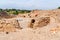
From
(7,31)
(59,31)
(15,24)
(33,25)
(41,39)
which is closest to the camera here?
(41,39)

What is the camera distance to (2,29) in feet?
53.7

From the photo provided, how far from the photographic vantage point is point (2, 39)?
42.0 ft

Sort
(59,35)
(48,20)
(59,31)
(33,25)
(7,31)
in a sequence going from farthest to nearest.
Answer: (48,20) → (33,25) → (7,31) → (59,31) → (59,35)

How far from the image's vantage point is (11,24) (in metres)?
16.5

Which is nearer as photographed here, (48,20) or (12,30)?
(12,30)

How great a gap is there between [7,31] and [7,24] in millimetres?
820

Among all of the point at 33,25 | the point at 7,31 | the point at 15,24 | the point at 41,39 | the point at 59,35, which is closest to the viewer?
the point at 41,39

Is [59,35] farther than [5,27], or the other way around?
[5,27]

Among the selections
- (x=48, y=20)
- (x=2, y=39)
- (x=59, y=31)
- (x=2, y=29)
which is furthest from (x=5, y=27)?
(x=48, y=20)

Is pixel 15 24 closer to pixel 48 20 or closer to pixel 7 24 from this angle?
pixel 7 24

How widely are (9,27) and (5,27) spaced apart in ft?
1.06

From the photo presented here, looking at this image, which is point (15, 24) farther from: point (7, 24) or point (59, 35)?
point (59, 35)

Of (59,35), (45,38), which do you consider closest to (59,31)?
(59,35)

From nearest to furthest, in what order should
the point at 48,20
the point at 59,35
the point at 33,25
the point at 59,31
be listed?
the point at 59,35 < the point at 59,31 < the point at 33,25 < the point at 48,20
